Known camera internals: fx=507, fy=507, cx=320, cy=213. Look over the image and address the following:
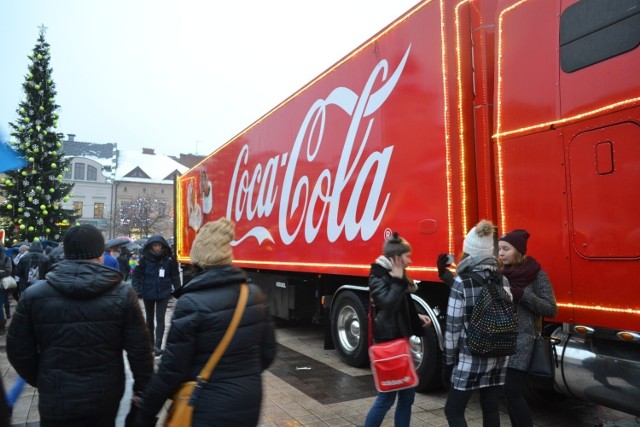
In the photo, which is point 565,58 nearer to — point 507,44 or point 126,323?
point 507,44

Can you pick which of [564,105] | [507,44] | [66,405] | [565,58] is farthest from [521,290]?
[66,405]

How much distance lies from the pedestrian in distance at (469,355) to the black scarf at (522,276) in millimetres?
204

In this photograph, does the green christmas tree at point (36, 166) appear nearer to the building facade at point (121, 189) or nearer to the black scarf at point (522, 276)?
the black scarf at point (522, 276)

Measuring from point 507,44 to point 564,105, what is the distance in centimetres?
78

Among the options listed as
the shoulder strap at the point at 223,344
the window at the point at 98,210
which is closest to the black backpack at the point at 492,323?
the shoulder strap at the point at 223,344

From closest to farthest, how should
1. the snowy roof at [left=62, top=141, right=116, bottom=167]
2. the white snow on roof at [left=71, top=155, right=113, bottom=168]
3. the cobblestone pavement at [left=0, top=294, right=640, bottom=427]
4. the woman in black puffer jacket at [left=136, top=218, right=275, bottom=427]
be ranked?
the woman in black puffer jacket at [left=136, top=218, right=275, bottom=427] < the cobblestone pavement at [left=0, top=294, right=640, bottom=427] < the white snow on roof at [left=71, top=155, right=113, bottom=168] < the snowy roof at [left=62, top=141, right=116, bottom=167]

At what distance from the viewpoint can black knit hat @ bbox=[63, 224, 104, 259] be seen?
2605mm

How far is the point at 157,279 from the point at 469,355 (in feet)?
16.4

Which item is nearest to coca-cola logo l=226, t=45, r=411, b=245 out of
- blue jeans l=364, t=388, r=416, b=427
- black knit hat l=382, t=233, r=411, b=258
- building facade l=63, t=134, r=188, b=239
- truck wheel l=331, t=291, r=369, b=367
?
truck wheel l=331, t=291, r=369, b=367

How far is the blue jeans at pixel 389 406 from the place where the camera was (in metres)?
3.45

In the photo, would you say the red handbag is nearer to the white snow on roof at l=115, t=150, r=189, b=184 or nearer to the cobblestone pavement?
the cobblestone pavement

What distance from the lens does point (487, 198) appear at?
167 inches

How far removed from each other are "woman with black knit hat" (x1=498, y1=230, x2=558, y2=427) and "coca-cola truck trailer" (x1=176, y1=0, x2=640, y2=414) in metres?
0.29

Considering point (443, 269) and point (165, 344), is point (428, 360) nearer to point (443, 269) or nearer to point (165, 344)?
point (443, 269)
